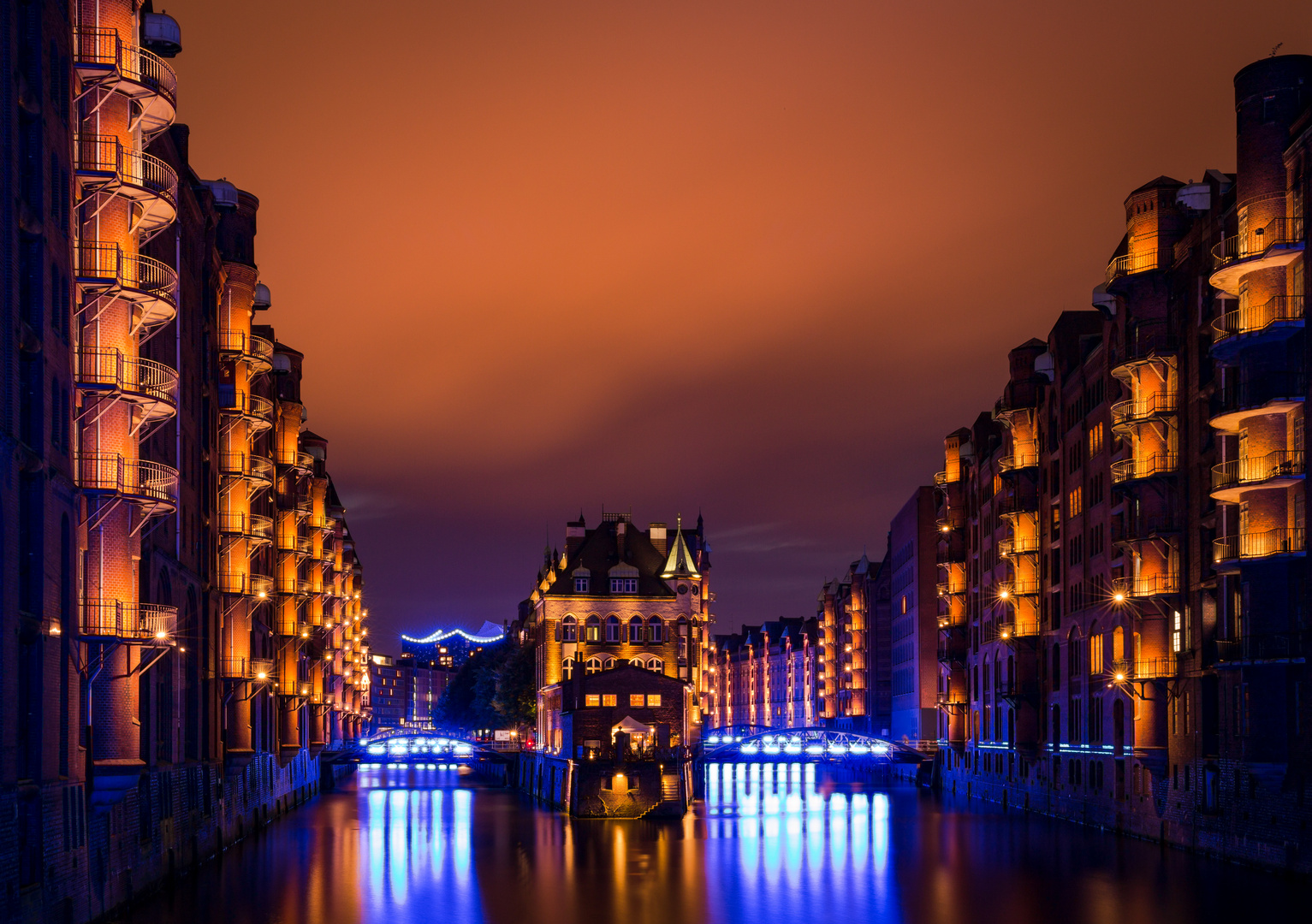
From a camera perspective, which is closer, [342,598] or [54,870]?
[54,870]

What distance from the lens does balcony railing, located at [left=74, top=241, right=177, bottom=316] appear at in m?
43.4

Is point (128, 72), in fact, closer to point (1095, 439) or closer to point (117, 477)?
point (117, 477)

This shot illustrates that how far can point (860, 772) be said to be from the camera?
170m

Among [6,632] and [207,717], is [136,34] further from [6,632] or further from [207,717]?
[207,717]

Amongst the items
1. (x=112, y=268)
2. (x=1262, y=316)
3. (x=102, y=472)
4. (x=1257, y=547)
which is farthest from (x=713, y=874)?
(x=112, y=268)

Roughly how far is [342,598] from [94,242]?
390ft

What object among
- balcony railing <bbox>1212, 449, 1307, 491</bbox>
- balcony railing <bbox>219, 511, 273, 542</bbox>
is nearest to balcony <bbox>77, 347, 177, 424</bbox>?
balcony railing <bbox>219, 511, 273, 542</bbox>

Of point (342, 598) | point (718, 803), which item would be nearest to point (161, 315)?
point (718, 803)

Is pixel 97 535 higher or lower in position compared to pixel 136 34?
lower

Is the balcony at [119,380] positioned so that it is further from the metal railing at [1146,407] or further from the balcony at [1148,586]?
the balcony at [1148,586]

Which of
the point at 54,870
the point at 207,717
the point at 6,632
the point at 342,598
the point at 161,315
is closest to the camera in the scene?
the point at 6,632

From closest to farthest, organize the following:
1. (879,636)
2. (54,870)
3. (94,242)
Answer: (54,870) → (94,242) → (879,636)

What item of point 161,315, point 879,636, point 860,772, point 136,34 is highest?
point 136,34

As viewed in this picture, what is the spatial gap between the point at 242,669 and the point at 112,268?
109 ft
